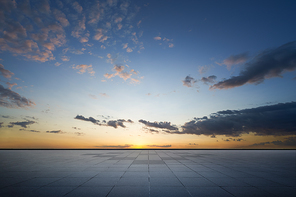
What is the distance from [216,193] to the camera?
22.0ft

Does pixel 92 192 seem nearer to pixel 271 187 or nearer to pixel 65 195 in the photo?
pixel 65 195

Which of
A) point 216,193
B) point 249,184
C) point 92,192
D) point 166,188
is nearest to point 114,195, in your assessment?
point 92,192

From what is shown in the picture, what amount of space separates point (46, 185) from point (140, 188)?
4.86m

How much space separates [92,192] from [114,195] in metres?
1.13

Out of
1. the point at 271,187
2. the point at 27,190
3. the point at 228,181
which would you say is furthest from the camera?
Result: the point at 228,181

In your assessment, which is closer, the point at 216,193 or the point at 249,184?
the point at 216,193

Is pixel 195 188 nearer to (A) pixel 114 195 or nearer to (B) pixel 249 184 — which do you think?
(B) pixel 249 184

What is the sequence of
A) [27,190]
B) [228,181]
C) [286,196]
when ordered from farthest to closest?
[228,181], [27,190], [286,196]

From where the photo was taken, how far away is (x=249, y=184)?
8102mm

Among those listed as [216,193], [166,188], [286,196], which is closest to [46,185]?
[166,188]

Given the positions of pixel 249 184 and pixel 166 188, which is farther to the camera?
pixel 249 184

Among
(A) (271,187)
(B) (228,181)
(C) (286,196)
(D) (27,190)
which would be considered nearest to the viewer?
(C) (286,196)

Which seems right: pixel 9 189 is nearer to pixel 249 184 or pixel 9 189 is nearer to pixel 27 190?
pixel 27 190

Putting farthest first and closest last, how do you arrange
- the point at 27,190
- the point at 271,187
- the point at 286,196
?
the point at 271,187 < the point at 27,190 < the point at 286,196
